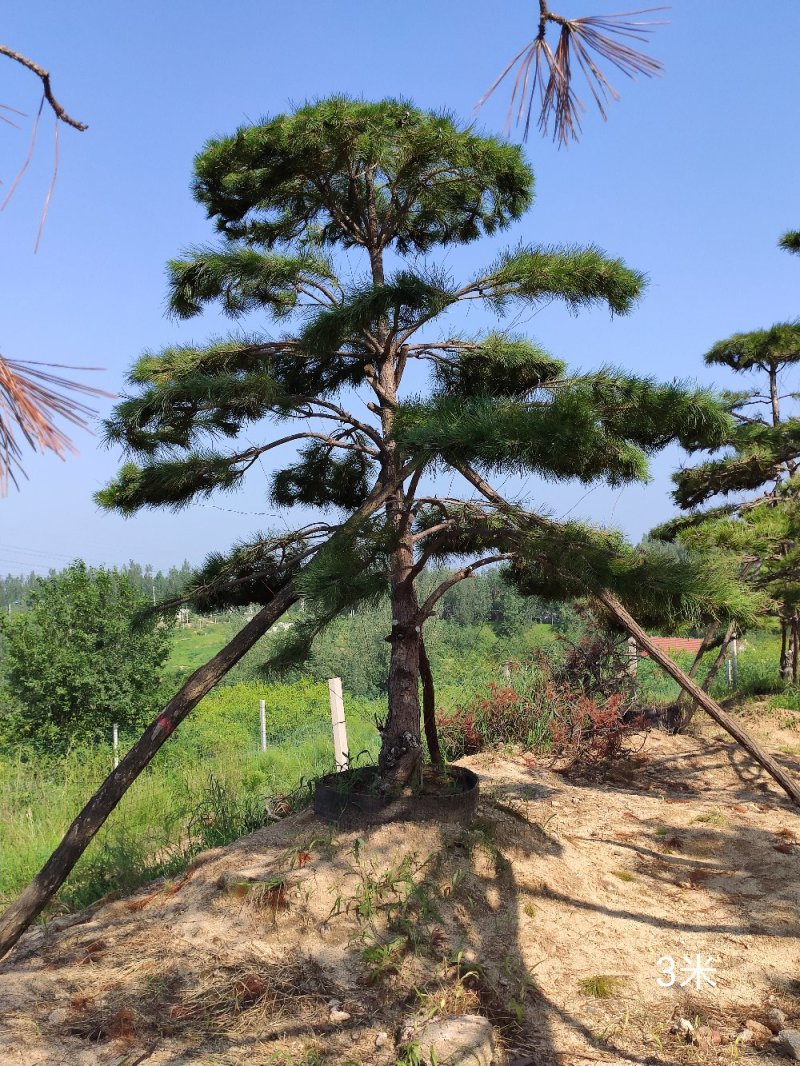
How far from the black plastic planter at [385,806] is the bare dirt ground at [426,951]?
7 centimetres

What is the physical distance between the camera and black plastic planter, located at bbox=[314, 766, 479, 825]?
4211mm

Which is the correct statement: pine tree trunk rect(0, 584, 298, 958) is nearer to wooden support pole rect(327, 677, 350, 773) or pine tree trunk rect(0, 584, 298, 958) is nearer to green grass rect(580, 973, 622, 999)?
green grass rect(580, 973, 622, 999)

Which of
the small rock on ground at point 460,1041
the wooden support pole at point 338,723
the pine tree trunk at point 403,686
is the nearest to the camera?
the small rock on ground at point 460,1041

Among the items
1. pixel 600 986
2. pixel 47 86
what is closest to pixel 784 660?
pixel 600 986

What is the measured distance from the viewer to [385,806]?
421 cm

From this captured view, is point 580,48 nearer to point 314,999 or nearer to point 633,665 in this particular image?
point 314,999

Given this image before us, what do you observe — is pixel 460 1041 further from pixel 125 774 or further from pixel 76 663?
pixel 76 663

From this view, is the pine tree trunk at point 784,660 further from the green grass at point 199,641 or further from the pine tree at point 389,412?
the green grass at point 199,641

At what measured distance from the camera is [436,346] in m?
4.84

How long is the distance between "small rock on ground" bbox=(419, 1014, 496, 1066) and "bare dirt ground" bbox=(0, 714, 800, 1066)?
0.27 feet

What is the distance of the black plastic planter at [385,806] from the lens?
4.21m

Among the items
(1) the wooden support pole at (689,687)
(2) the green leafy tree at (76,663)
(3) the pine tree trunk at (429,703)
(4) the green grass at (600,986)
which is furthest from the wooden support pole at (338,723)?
(2) the green leafy tree at (76,663)

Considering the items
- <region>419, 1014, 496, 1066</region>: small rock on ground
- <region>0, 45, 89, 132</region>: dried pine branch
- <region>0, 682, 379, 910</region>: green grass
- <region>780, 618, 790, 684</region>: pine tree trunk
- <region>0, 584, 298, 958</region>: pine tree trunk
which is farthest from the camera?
<region>780, 618, 790, 684</region>: pine tree trunk

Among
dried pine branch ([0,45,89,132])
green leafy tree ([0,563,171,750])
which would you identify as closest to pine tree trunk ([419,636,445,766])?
dried pine branch ([0,45,89,132])
